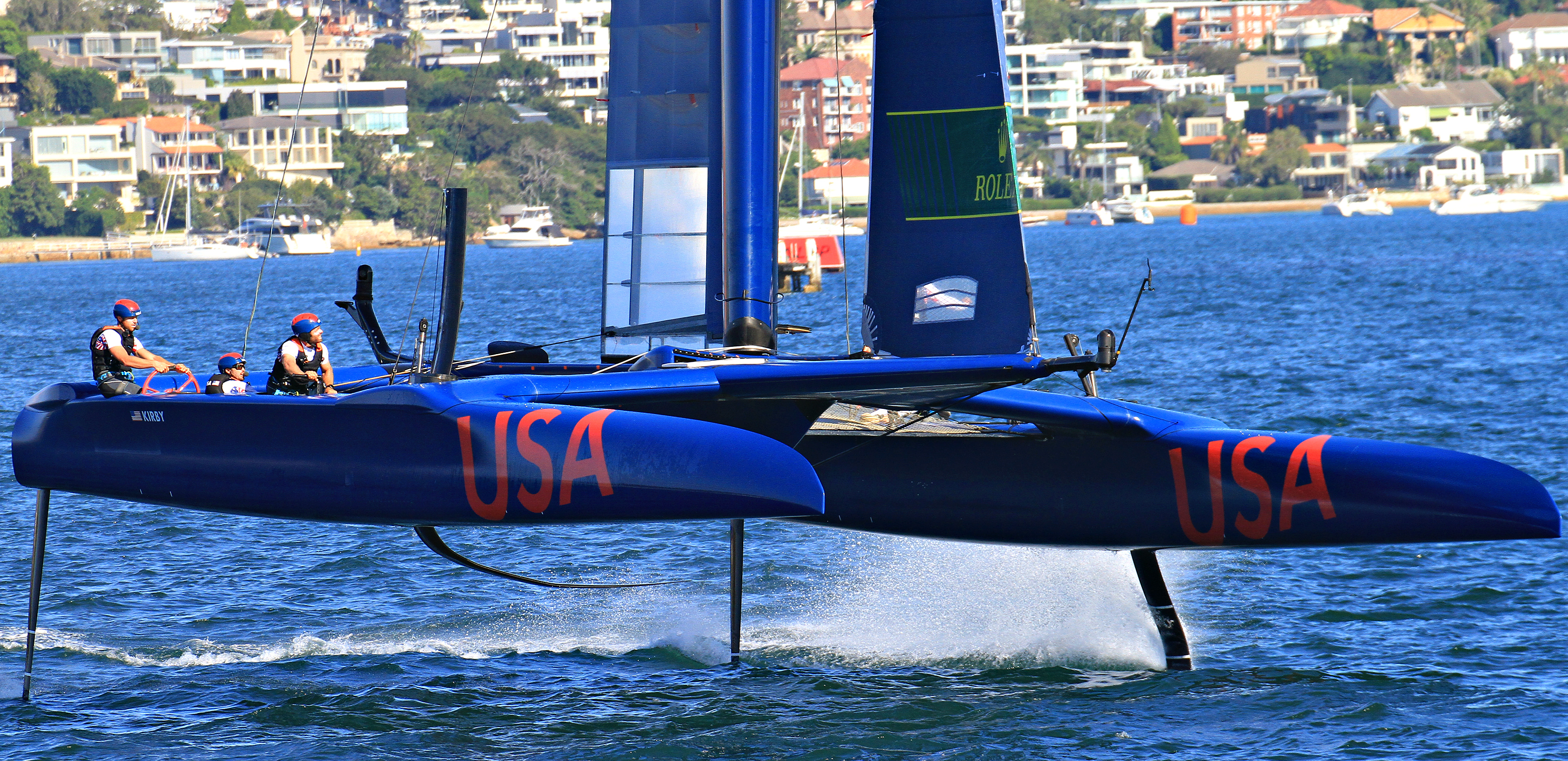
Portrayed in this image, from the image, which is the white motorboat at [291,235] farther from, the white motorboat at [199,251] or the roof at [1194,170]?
the roof at [1194,170]

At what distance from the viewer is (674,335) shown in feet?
32.3

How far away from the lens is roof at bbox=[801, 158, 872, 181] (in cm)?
7175

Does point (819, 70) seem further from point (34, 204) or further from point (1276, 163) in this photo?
point (1276, 163)

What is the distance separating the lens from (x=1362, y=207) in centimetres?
9656

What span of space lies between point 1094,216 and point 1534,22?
66.8 metres

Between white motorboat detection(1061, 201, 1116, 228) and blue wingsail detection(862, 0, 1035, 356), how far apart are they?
8644 centimetres

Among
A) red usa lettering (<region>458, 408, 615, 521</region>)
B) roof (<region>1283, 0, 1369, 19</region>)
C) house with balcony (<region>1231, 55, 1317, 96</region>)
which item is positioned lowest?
red usa lettering (<region>458, 408, 615, 521</region>)

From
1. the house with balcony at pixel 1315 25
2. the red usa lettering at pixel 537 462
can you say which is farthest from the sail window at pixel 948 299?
the house with balcony at pixel 1315 25

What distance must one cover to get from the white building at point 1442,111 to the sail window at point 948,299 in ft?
373

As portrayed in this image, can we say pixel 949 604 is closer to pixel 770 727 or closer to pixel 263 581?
pixel 770 727

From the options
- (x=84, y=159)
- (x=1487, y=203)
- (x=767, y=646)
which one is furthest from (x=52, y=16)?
(x=767, y=646)

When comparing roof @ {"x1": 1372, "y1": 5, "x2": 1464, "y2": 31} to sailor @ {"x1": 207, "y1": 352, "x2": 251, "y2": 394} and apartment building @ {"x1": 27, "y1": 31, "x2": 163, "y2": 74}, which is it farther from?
sailor @ {"x1": 207, "y1": 352, "x2": 251, "y2": 394}

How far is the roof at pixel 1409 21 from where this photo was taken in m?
140

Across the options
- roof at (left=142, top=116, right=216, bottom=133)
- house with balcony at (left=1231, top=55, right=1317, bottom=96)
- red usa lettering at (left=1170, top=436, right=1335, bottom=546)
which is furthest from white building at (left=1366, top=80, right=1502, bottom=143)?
red usa lettering at (left=1170, top=436, right=1335, bottom=546)
